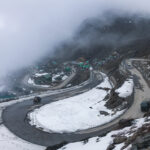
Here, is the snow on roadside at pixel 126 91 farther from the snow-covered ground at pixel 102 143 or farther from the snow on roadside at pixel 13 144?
the snow on roadside at pixel 13 144

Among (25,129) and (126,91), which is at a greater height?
(126,91)

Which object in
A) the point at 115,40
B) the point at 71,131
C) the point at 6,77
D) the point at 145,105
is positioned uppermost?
the point at 115,40

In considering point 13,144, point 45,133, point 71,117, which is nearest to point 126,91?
point 71,117

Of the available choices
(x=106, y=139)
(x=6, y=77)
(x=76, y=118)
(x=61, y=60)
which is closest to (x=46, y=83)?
(x=6, y=77)

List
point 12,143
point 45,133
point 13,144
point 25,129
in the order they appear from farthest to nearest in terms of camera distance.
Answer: point 25,129 < point 45,133 < point 12,143 < point 13,144

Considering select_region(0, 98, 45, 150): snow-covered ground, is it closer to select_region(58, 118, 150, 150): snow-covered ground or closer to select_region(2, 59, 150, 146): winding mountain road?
select_region(2, 59, 150, 146): winding mountain road

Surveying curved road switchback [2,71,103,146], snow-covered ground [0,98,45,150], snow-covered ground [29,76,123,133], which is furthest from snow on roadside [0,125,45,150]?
snow-covered ground [29,76,123,133]

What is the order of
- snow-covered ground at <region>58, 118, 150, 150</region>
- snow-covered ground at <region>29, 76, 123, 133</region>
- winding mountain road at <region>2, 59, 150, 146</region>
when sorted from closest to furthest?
snow-covered ground at <region>58, 118, 150, 150</region> → winding mountain road at <region>2, 59, 150, 146</region> → snow-covered ground at <region>29, 76, 123, 133</region>

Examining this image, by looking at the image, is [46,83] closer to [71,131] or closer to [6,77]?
[6,77]

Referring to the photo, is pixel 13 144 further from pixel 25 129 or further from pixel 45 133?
pixel 25 129

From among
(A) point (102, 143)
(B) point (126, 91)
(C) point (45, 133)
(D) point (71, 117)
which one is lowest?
(C) point (45, 133)

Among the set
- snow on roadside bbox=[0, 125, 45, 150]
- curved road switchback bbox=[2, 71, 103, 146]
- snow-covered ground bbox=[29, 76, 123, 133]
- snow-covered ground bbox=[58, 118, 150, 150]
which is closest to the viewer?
snow-covered ground bbox=[58, 118, 150, 150]
